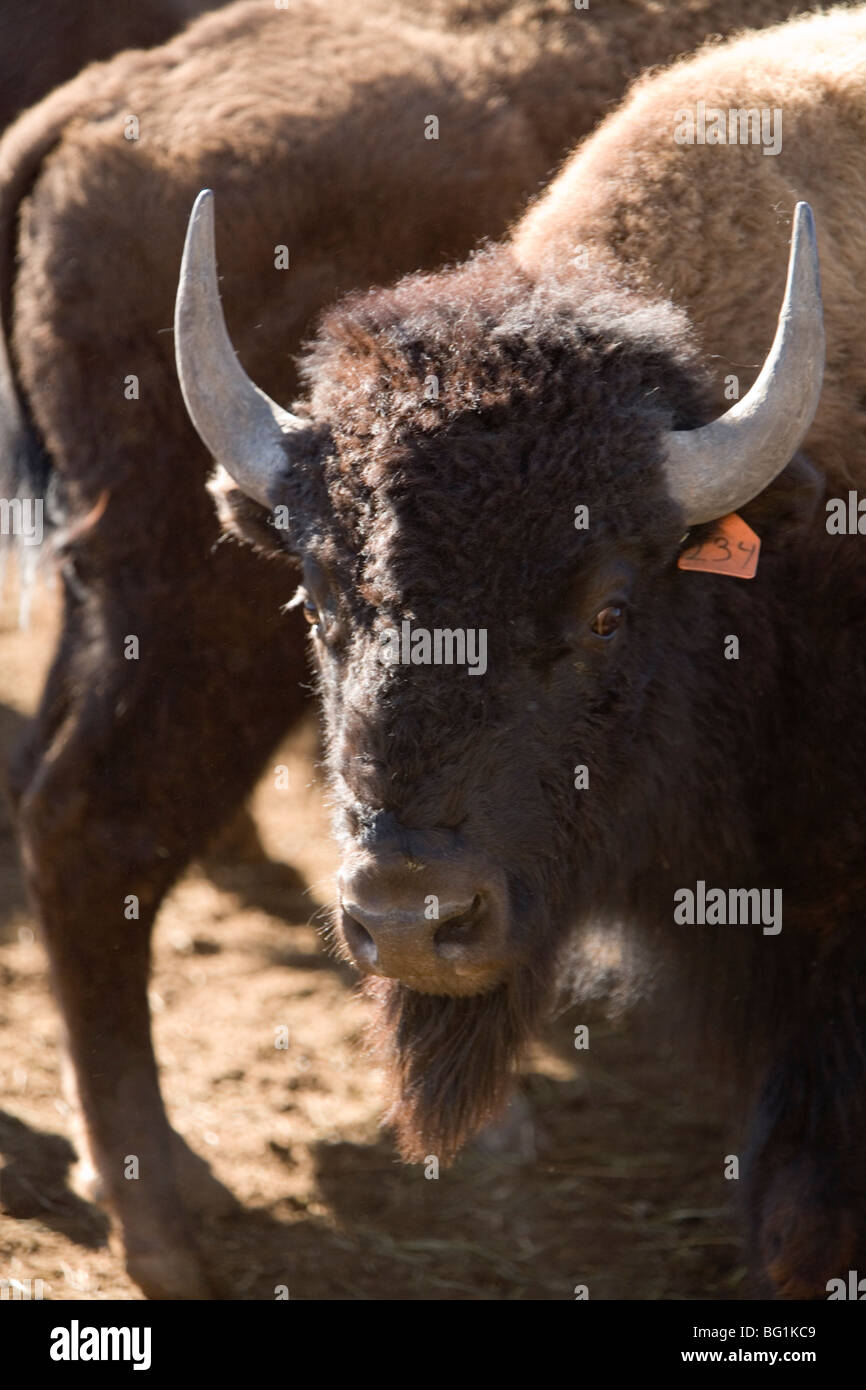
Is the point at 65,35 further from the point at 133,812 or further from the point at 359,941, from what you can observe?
the point at 359,941

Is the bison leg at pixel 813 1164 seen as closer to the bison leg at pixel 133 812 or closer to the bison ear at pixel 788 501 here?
the bison ear at pixel 788 501

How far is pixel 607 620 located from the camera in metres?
3.05

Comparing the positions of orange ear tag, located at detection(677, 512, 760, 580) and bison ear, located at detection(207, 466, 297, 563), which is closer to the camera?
orange ear tag, located at detection(677, 512, 760, 580)

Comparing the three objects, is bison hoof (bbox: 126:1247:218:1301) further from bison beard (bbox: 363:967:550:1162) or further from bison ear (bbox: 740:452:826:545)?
bison ear (bbox: 740:452:826:545)

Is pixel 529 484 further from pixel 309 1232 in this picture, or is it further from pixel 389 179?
pixel 309 1232

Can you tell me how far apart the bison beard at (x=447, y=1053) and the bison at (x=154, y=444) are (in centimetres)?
93

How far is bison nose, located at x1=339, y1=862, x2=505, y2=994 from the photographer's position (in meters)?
2.83

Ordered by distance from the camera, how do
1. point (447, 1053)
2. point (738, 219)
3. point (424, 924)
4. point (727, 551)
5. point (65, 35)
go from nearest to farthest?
point (424, 924) → point (727, 551) → point (447, 1053) → point (738, 219) → point (65, 35)

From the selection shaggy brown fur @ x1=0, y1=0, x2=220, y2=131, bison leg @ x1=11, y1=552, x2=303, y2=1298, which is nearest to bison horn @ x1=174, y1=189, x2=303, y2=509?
bison leg @ x1=11, y1=552, x2=303, y2=1298

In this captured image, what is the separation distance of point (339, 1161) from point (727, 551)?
7.97ft

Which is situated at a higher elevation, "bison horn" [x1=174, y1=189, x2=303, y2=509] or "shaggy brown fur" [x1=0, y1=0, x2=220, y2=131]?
"shaggy brown fur" [x1=0, y1=0, x2=220, y2=131]

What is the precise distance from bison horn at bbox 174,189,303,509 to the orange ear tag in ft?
2.96

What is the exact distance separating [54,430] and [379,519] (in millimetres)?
1691

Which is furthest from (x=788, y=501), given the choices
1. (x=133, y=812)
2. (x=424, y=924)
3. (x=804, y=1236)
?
(x=133, y=812)
